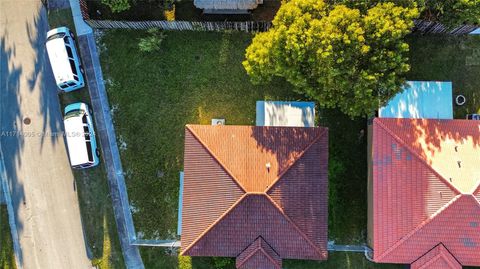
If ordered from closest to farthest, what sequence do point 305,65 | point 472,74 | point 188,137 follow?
point 305,65 → point 188,137 → point 472,74

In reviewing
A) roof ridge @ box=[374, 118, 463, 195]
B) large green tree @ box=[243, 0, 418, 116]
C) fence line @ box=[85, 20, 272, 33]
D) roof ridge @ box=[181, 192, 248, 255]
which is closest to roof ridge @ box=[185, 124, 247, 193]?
roof ridge @ box=[181, 192, 248, 255]

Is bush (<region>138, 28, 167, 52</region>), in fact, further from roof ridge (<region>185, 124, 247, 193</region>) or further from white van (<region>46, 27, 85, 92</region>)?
roof ridge (<region>185, 124, 247, 193</region>)

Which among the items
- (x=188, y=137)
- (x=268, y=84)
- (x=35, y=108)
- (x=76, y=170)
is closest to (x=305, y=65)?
(x=268, y=84)

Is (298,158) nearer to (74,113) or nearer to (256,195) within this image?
(256,195)

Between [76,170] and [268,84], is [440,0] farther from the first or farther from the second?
[76,170]

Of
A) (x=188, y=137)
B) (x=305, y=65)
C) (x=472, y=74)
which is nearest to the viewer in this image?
(x=305, y=65)

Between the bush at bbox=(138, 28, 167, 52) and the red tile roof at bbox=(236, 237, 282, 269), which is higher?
the bush at bbox=(138, 28, 167, 52)
